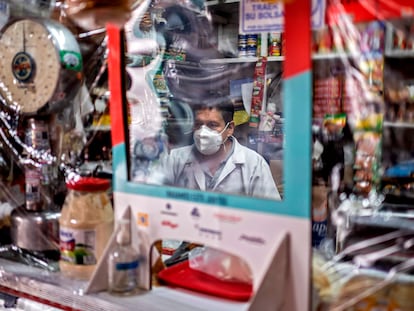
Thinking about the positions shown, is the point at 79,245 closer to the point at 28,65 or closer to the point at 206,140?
the point at 28,65

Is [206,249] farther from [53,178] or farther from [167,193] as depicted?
[53,178]

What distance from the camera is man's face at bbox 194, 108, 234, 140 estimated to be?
1.83 m

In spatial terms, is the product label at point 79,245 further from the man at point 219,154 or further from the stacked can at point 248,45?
the stacked can at point 248,45

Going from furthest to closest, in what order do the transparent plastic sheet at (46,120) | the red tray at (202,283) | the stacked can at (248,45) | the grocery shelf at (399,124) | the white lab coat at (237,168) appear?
1. the stacked can at (248,45)
2. the white lab coat at (237,168)
3. the transparent plastic sheet at (46,120)
4. the red tray at (202,283)
5. the grocery shelf at (399,124)

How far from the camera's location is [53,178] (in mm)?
1117

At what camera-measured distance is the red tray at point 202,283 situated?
844 mm

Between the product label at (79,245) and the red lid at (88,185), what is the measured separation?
86 mm

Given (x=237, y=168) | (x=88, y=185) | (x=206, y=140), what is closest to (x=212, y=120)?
(x=206, y=140)

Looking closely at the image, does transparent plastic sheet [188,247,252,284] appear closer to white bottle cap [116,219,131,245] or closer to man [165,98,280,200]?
white bottle cap [116,219,131,245]

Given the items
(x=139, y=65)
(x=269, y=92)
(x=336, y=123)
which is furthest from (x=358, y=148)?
(x=269, y=92)

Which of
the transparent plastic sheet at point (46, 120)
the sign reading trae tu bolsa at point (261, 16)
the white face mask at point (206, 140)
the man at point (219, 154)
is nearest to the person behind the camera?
the sign reading trae tu bolsa at point (261, 16)

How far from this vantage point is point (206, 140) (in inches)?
71.7

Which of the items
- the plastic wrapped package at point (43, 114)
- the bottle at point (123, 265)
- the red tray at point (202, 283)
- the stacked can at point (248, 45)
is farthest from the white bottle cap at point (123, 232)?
the stacked can at point (248, 45)

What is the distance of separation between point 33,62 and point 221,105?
3.17 feet
